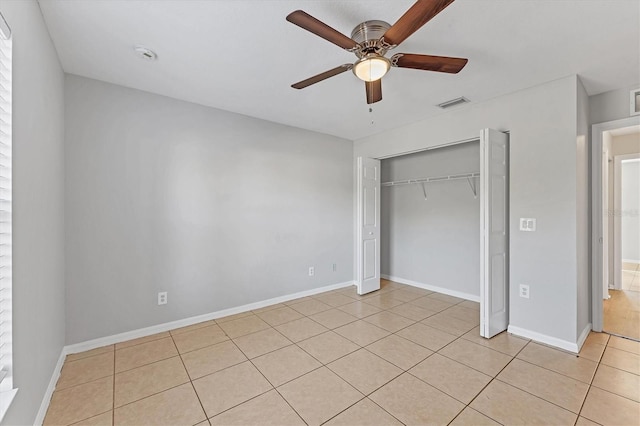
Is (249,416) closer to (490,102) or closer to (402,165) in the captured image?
(490,102)

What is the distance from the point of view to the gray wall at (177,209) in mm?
2639

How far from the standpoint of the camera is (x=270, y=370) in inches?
91.0

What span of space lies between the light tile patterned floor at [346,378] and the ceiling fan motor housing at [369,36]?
2.38 m

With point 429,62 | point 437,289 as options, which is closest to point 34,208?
point 429,62

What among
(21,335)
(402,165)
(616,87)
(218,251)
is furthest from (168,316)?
(616,87)

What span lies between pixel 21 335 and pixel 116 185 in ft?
5.50

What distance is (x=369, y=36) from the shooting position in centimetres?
192

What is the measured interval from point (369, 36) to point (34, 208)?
2.43 meters

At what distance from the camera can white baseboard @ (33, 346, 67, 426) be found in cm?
170

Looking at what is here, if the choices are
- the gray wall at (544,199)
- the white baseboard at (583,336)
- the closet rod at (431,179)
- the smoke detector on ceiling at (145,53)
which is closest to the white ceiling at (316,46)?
the smoke detector on ceiling at (145,53)

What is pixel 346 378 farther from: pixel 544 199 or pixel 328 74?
pixel 544 199

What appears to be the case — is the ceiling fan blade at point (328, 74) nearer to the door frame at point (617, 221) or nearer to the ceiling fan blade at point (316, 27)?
the ceiling fan blade at point (316, 27)

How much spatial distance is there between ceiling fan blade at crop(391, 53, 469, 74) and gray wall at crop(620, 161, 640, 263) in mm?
4642

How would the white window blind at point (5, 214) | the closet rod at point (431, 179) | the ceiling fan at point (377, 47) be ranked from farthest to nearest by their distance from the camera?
1. the closet rod at point (431, 179)
2. the ceiling fan at point (377, 47)
3. the white window blind at point (5, 214)
